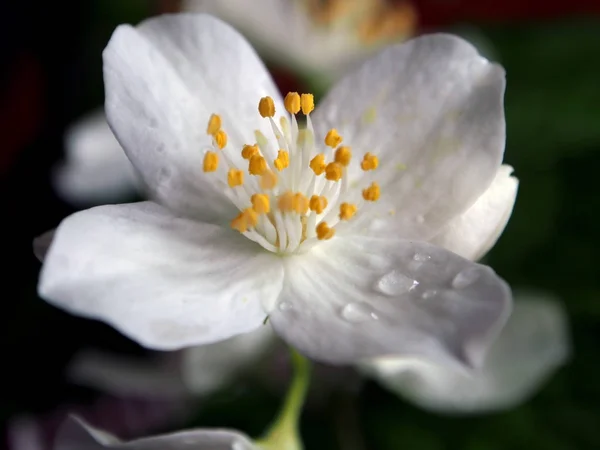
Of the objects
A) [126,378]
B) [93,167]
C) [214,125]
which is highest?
[214,125]

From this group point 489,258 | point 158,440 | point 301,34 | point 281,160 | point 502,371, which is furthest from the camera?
point 301,34

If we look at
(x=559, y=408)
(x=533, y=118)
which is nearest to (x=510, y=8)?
(x=533, y=118)

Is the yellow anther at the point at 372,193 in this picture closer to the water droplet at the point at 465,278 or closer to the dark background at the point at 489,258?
the water droplet at the point at 465,278

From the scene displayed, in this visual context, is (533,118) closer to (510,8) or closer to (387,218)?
(387,218)

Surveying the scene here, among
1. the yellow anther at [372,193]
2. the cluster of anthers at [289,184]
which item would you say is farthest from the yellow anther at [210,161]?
the yellow anther at [372,193]

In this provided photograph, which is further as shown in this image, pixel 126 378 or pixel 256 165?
pixel 126 378

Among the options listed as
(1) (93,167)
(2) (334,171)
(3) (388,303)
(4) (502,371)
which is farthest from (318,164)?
(1) (93,167)

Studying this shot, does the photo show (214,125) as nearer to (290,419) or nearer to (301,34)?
(290,419)
